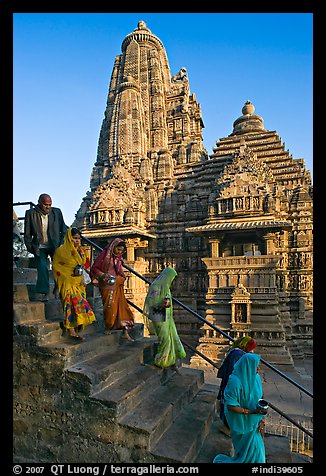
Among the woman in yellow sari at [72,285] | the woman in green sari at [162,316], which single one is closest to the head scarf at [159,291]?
the woman in green sari at [162,316]

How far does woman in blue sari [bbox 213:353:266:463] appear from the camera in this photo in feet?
8.87

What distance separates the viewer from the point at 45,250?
181 inches

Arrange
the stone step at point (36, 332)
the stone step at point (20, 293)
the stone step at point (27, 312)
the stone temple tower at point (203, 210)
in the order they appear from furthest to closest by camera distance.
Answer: the stone temple tower at point (203, 210), the stone step at point (20, 293), the stone step at point (27, 312), the stone step at point (36, 332)

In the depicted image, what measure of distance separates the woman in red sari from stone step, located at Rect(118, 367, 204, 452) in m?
1.15

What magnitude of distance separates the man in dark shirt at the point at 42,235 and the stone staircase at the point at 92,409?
409 millimetres

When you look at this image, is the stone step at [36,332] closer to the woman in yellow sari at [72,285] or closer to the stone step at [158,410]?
the woman in yellow sari at [72,285]

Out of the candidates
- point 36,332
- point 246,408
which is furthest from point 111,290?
point 246,408

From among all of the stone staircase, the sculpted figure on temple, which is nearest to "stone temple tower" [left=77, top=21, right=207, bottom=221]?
the sculpted figure on temple

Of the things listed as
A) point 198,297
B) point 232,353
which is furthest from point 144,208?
point 232,353

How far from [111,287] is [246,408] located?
2844 mm

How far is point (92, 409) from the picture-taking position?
319cm

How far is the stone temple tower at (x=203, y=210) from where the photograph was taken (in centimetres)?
1259

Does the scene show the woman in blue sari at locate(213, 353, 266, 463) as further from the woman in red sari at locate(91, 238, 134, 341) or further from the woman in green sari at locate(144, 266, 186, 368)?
the woman in red sari at locate(91, 238, 134, 341)
